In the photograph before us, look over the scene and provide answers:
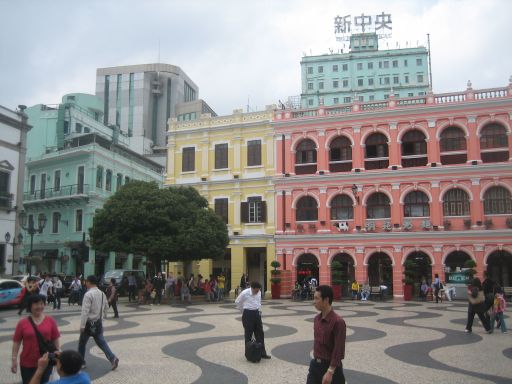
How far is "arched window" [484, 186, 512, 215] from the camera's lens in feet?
105

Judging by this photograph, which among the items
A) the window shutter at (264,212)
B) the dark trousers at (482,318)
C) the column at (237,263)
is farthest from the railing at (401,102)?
the dark trousers at (482,318)

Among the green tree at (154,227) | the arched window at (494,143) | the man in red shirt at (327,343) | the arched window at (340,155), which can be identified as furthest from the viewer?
the arched window at (340,155)

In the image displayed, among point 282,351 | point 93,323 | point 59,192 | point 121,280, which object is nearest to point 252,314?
point 282,351

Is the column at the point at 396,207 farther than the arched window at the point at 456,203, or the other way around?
the column at the point at 396,207

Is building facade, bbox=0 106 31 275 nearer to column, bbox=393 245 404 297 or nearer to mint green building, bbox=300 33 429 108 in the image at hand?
column, bbox=393 245 404 297

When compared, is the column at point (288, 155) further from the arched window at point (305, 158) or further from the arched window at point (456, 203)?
the arched window at point (456, 203)

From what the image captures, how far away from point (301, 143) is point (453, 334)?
23050 millimetres

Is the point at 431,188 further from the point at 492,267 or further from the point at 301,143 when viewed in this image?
the point at 301,143

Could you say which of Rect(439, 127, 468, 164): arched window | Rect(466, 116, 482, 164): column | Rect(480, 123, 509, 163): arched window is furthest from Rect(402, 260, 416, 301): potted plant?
Rect(480, 123, 509, 163): arched window

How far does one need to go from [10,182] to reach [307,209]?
19.5 meters

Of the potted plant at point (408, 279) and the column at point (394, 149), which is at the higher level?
the column at point (394, 149)

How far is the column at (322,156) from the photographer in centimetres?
3578

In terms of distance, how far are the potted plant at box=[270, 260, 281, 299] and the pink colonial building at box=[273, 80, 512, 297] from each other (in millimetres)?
2097

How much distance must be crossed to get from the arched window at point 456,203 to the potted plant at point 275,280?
1113 centimetres
